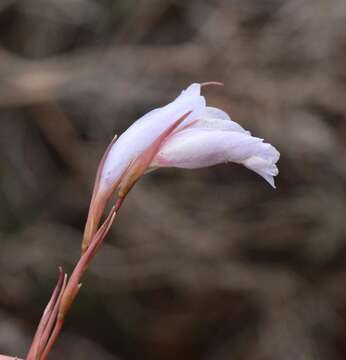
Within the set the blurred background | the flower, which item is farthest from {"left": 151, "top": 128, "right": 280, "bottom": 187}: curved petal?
the blurred background

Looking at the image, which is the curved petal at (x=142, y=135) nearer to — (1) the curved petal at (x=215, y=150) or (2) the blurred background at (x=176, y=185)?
(1) the curved petal at (x=215, y=150)

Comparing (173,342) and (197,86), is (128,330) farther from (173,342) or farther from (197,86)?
(197,86)

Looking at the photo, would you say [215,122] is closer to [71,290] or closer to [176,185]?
[71,290]

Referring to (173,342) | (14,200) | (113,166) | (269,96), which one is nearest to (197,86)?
(113,166)

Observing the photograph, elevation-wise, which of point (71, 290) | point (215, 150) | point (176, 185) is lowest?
point (71, 290)

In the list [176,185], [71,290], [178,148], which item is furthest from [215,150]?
[176,185]

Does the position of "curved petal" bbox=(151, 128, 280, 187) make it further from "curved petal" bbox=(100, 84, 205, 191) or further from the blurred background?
the blurred background
